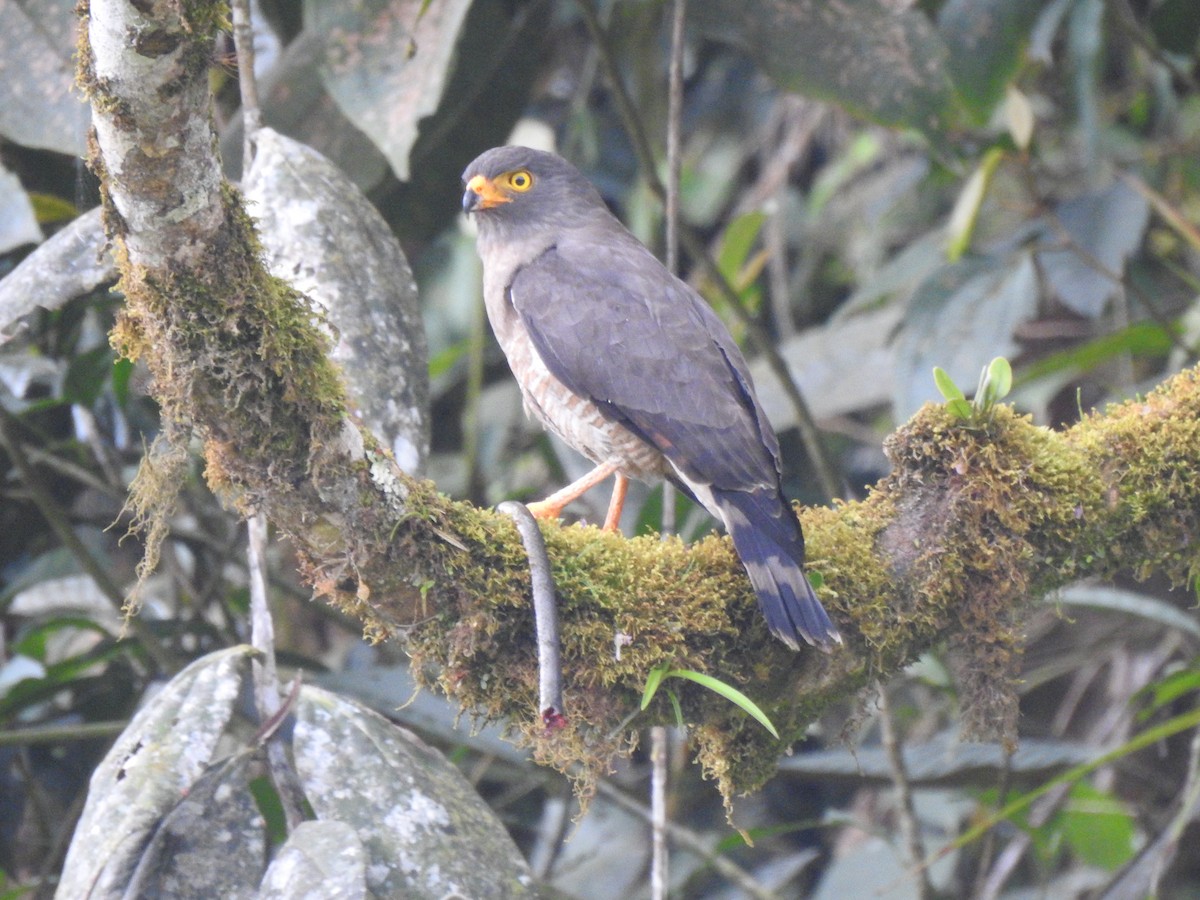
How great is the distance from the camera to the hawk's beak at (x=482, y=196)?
416cm

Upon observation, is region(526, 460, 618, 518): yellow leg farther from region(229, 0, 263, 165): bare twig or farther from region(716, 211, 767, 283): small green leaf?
region(716, 211, 767, 283): small green leaf

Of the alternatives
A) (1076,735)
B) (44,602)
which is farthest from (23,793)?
(1076,735)

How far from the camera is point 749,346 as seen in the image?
6.41m

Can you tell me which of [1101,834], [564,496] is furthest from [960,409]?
[1101,834]

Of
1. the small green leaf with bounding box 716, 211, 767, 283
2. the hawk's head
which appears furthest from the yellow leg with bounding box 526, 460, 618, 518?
the small green leaf with bounding box 716, 211, 767, 283

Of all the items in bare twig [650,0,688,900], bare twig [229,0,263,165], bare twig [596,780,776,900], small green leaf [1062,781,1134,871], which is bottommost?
small green leaf [1062,781,1134,871]

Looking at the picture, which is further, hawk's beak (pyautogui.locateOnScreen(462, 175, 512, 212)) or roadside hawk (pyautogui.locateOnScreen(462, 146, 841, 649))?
hawk's beak (pyautogui.locateOnScreen(462, 175, 512, 212))

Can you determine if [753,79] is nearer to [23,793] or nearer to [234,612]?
[234,612]

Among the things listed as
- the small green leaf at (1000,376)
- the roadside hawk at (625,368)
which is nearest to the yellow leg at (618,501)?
the roadside hawk at (625,368)

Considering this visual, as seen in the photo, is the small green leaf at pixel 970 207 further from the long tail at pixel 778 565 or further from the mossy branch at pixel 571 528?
the long tail at pixel 778 565

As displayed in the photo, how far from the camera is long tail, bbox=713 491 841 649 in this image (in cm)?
256

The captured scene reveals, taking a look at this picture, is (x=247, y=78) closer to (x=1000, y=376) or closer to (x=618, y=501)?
(x=618, y=501)

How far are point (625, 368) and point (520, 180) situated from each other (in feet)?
3.52

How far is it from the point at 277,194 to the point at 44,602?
2324 mm
